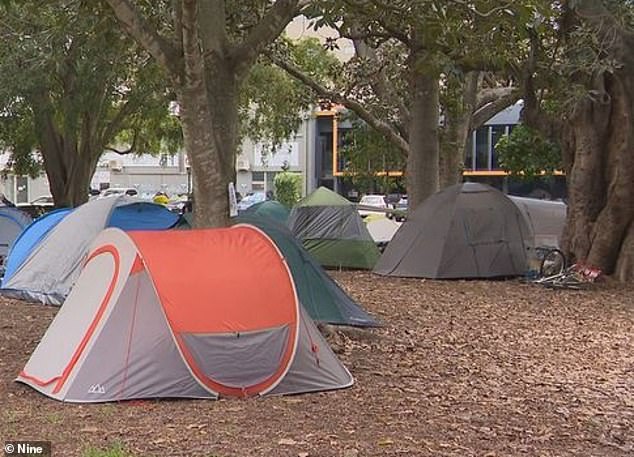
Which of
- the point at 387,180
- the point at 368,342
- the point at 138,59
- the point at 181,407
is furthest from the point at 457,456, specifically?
the point at 387,180

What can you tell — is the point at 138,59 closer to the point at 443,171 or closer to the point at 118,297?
the point at 443,171

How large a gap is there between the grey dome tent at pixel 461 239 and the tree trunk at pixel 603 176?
3.06 feet

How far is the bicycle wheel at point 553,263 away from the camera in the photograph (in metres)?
13.7

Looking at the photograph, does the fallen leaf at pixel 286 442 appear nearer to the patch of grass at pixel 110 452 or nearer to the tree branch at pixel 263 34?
the patch of grass at pixel 110 452

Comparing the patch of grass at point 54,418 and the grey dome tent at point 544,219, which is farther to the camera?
the grey dome tent at point 544,219

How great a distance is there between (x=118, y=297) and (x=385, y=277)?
8.53 metres

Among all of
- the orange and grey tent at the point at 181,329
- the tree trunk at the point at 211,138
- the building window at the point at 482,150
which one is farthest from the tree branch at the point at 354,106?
the building window at the point at 482,150

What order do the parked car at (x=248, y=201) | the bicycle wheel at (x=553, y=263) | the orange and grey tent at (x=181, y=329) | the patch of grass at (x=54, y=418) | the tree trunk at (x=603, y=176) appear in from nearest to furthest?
1. the patch of grass at (x=54, y=418)
2. the orange and grey tent at (x=181, y=329)
3. the tree trunk at (x=603, y=176)
4. the bicycle wheel at (x=553, y=263)
5. the parked car at (x=248, y=201)

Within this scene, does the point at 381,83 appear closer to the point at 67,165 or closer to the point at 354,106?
the point at 354,106

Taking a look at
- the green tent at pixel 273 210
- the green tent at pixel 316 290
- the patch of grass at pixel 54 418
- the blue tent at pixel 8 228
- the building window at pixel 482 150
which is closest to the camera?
the patch of grass at pixel 54 418

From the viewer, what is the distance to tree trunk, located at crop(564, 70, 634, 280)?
42.4 feet

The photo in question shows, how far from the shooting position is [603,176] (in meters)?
13.6

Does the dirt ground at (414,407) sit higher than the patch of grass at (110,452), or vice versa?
the patch of grass at (110,452)

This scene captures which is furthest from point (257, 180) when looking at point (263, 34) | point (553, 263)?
point (263, 34)
